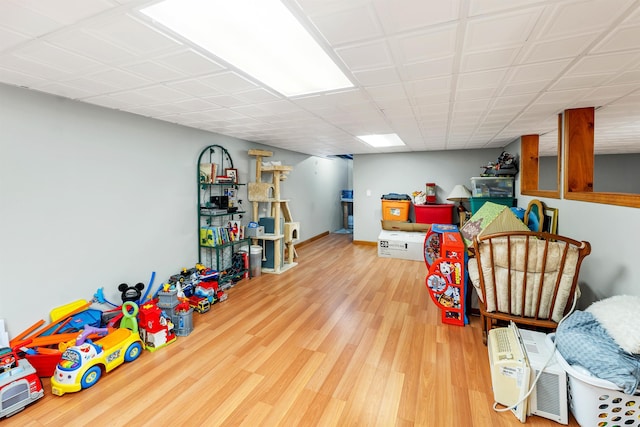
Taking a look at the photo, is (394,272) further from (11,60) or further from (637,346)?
(11,60)

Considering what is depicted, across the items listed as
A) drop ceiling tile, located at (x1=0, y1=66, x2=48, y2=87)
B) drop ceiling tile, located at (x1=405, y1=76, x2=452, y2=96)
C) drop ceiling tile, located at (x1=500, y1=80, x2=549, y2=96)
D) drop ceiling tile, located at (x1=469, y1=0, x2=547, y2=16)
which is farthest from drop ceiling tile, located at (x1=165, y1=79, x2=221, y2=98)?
drop ceiling tile, located at (x1=500, y1=80, x2=549, y2=96)

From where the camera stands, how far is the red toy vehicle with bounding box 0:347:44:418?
1668 millimetres

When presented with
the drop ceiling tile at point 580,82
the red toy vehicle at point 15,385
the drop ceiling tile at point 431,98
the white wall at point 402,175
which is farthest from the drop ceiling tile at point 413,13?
the white wall at point 402,175

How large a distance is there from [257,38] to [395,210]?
4835mm

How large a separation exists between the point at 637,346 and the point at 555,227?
189cm

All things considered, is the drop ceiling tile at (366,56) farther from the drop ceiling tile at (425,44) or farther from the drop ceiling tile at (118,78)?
the drop ceiling tile at (118,78)

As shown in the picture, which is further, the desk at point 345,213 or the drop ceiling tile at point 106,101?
the desk at point 345,213

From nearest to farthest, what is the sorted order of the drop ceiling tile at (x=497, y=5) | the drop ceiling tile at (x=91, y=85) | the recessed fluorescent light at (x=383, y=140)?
the drop ceiling tile at (x=497, y=5) < the drop ceiling tile at (x=91, y=85) < the recessed fluorescent light at (x=383, y=140)

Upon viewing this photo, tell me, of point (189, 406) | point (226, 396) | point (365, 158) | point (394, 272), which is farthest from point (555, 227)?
point (365, 158)

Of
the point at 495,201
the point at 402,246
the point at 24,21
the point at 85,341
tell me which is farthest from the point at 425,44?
the point at 402,246

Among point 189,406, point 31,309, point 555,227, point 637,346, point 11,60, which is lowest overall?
point 189,406

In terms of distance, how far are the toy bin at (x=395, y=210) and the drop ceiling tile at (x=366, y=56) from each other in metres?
4.34

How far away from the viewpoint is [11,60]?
1618 millimetres

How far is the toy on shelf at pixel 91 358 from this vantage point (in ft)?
6.08
